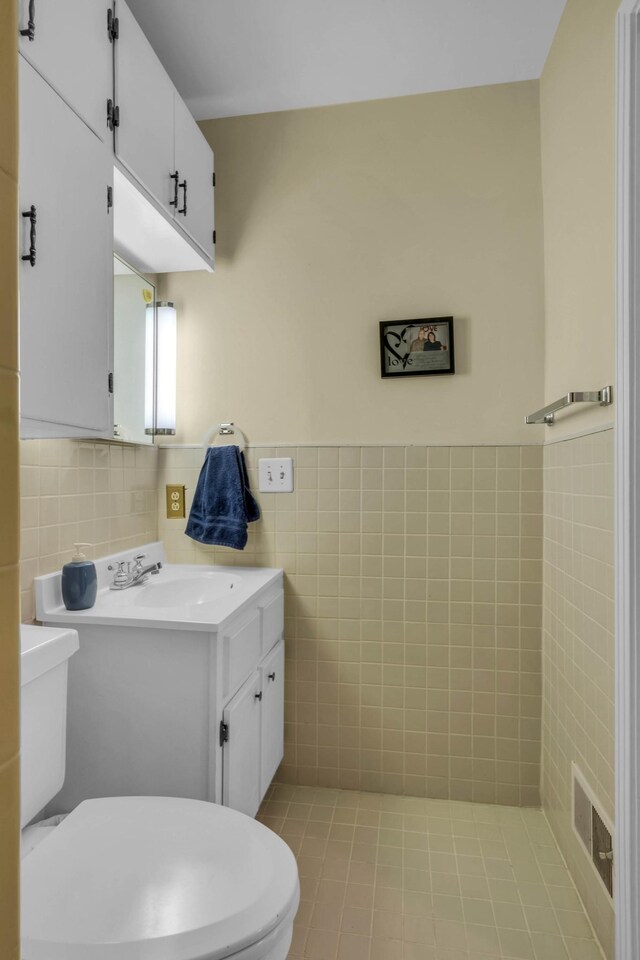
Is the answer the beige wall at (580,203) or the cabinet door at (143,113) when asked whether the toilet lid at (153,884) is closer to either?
the beige wall at (580,203)

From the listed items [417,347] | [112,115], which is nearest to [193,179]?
[112,115]

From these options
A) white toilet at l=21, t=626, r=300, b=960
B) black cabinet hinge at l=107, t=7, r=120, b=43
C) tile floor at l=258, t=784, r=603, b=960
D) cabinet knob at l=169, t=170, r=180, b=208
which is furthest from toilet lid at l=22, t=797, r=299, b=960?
black cabinet hinge at l=107, t=7, r=120, b=43

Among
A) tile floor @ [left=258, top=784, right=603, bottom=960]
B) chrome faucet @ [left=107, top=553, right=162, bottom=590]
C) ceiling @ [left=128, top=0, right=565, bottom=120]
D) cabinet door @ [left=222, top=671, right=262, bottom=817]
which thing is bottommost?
tile floor @ [left=258, top=784, right=603, bottom=960]

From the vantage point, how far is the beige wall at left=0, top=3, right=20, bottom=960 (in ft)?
1.07

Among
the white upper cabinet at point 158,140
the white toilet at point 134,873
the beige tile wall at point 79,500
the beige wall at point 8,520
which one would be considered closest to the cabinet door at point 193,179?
the white upper cabinet at point 158,140

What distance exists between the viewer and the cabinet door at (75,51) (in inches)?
45.8

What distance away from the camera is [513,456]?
2053 mm

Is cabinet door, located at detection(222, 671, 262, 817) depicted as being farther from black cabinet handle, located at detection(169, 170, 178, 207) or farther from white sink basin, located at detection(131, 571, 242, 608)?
black cabinet handle, located at detection(169, 170, 178, 207)

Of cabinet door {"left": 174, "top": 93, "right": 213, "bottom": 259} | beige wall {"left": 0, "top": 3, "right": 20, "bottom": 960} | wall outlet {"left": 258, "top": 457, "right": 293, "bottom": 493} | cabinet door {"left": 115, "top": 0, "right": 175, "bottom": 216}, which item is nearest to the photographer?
beige wall {"left": 0, "top": 3, "right": 20, "bottom": 960}

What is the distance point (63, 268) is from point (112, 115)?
49cm

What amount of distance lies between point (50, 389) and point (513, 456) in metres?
1.52

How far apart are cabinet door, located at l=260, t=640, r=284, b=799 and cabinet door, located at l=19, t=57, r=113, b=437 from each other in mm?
986

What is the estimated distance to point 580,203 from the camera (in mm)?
1607

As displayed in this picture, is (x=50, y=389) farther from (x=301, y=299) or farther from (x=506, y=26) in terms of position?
(x=506, y=26)
